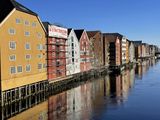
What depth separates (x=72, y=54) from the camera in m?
83.8

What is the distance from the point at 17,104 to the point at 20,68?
263 inches

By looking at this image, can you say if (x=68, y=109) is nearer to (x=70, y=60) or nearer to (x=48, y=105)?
(x=48, y=105)

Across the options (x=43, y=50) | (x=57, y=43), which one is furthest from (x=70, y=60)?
(x=43, y=50)

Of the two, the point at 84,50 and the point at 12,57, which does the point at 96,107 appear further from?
the point at 84,50

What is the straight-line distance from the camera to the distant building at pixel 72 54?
262 feet

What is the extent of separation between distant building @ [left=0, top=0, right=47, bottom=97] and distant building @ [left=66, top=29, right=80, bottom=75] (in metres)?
18.3

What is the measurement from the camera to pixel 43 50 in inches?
2469

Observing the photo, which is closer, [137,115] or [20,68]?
[137,115]

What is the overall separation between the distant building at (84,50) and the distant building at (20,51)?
31243mm

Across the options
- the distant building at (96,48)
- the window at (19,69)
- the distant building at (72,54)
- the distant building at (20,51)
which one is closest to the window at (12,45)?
the distant building at (20,51)

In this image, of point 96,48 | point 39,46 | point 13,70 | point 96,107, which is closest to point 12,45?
point 13,70

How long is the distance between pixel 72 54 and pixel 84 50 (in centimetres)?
1250

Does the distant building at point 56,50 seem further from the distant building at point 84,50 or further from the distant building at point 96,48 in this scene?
the distant building at point 96,48

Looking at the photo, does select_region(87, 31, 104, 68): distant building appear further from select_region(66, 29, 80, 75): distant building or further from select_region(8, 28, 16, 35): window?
select_region(8, 28, 16, 35): window
